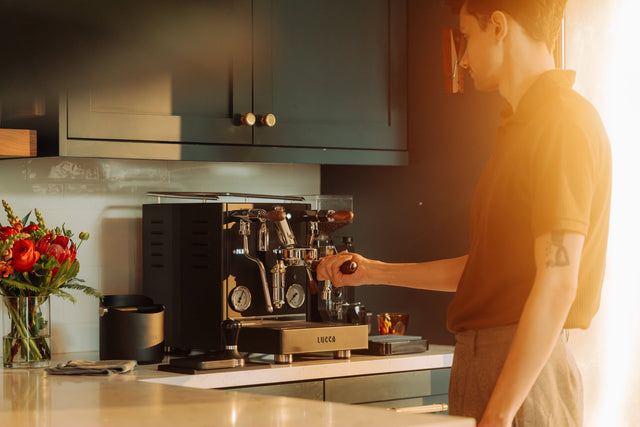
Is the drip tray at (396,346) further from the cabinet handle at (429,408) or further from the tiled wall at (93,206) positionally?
the tiled wall at (93,206)

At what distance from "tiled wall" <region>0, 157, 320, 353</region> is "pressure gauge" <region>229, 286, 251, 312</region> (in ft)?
1.45

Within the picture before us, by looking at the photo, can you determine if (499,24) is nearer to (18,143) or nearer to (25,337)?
(18,143)

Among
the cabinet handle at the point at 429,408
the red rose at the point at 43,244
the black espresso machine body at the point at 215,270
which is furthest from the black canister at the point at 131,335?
the cabinet handle at the point at 429,408

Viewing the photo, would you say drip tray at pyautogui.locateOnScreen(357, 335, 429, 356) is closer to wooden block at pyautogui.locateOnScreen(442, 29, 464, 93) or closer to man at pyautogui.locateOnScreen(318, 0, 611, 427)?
wooden block at pyautogui.locateOnScreen(442, 29, 464, 93)

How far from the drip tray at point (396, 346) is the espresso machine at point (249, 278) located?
2.5 inches

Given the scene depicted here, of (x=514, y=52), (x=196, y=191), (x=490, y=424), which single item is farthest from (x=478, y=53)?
(x=196, y=191)

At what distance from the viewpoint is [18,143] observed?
232cm

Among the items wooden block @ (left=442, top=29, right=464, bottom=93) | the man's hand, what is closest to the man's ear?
the man's hand

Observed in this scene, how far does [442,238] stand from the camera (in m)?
2.80

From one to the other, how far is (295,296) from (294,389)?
36 centimetres

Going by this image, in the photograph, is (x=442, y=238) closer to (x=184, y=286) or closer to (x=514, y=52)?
(x=184, y=286)

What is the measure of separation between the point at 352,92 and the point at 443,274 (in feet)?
3.24

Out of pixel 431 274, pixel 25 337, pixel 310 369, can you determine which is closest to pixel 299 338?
pixel 310 369

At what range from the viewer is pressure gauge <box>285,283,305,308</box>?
8.72 feet
